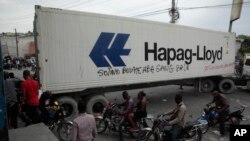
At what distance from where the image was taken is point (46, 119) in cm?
→ 744

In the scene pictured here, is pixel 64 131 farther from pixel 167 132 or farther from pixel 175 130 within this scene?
pixel 175 130

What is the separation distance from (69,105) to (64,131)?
221cm

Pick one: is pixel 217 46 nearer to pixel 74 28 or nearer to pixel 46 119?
pixel 74 28

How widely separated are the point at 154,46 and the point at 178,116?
17.9ft

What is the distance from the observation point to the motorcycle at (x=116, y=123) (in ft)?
23.5

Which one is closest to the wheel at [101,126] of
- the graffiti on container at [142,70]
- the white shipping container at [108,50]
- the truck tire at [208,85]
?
the white shipping container at [108,50]

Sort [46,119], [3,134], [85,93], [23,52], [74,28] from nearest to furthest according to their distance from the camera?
[3,134] → [46,119] → [74,28] → [85,93] → [23,52]

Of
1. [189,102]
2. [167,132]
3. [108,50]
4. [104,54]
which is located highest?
[108,50]

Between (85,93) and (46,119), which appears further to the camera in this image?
(85,93)

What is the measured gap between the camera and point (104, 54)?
9.54 m

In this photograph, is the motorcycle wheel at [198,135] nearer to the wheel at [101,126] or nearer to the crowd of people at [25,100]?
the wheel at [101,126]

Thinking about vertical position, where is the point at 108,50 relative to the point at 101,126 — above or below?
above

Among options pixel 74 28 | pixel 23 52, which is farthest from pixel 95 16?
pixel 23 52

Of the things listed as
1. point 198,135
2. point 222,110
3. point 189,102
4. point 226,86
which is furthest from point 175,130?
point 226,86
